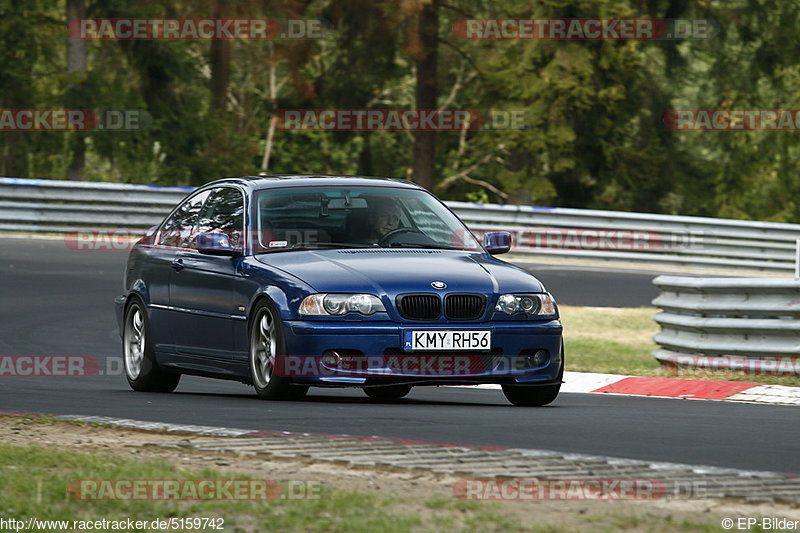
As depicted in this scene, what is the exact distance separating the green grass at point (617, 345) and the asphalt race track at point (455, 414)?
1885mm

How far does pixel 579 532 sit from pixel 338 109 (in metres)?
32.7

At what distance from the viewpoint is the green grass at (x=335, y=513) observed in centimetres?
566

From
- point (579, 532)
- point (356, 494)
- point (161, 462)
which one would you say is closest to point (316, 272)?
point (161, 462)

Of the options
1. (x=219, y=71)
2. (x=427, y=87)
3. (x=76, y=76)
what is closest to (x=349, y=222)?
(x=427, y=87)

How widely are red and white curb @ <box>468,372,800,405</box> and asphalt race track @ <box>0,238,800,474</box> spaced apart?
0.55m

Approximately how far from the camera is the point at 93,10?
3625cm

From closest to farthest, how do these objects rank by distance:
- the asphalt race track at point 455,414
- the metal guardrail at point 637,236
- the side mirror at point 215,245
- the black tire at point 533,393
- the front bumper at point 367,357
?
the asphalt race track at point 455,414 → the front bumper at point 367,357 → the black tire at point 533,393 → the side mirror at point 215,245 → the metal guardrail at point 637,236

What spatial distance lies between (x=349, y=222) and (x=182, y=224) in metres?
1.67

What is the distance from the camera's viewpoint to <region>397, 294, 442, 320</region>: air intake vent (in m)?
9.88

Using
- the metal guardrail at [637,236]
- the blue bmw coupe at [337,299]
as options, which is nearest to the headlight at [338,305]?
the blue bmw coupe at [337,299]

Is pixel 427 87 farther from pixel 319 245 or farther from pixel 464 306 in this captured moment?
pixel 464 306

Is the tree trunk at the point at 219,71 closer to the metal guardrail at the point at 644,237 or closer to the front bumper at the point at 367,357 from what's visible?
the metal guardrail at the point at 644,237

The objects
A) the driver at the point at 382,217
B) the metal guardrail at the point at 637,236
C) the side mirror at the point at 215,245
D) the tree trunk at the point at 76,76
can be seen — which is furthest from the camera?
the tree trunk at the point at 76,76

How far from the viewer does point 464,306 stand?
32.7 ft
